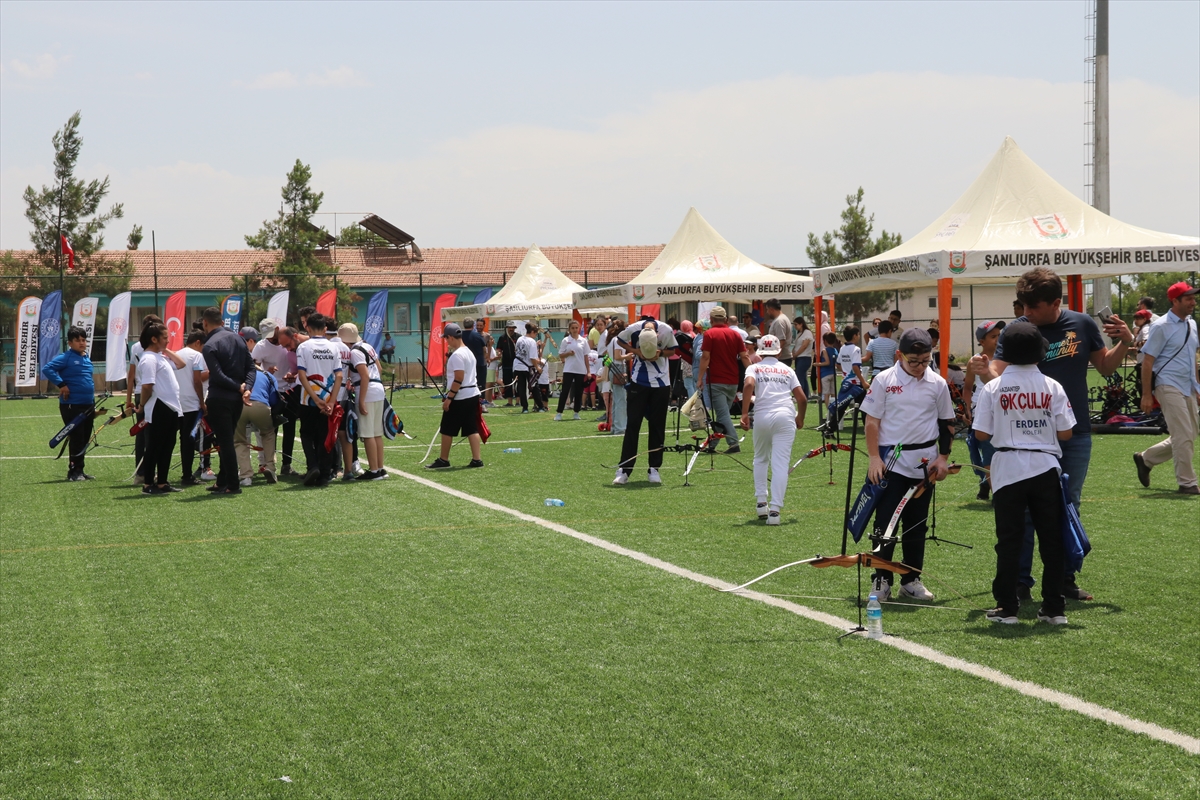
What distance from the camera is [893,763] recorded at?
4.22m

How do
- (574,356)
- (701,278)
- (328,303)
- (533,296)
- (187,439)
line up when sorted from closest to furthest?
(187,439) → (701,278) → (574,356) → (533,296) → (328,303)

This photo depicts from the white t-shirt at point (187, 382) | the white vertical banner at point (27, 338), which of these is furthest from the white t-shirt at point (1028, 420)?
the white vertical banner at point (27, 338)

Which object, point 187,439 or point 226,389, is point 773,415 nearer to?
point 226,389

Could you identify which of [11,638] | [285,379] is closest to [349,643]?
[11,638]

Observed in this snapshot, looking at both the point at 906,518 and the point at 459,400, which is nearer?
the point at 906,518

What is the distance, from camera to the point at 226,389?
1223 cm

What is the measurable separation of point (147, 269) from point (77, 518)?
50921 millimetres

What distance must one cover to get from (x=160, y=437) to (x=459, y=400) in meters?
3.53

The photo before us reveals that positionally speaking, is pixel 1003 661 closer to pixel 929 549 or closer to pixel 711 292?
pixel 929 549

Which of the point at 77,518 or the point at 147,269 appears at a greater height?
the point at 147,269

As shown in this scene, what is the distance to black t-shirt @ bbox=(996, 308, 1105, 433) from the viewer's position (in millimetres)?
6676

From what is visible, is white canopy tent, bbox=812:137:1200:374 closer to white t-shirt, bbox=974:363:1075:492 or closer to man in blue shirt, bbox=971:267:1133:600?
man in blue shirt, bbox=971:267:1133:600

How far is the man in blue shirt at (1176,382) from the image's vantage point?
1070cm

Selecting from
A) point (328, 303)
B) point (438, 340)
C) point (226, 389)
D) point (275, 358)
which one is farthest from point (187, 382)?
point (328, 303)
